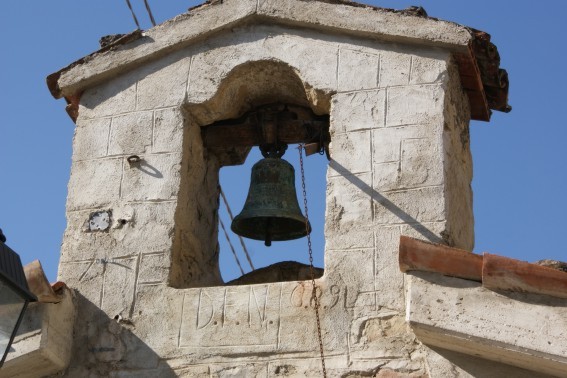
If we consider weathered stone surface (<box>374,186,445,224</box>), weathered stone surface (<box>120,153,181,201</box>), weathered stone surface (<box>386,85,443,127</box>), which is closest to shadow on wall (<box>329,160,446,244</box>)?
weathered stone surface (<box>374,186,445,224</box>)

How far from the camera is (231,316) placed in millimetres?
6777

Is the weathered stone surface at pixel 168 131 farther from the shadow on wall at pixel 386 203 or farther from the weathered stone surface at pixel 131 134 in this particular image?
the shadow on wall at pixel 386 203

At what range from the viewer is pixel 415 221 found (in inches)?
267

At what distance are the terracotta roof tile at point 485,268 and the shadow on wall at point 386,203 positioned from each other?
1.48 ft

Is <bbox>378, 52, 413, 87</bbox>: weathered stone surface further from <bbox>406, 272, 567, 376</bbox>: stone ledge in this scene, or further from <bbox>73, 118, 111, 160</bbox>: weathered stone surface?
<bbox>73, 118, 111, 160</bbox>: weathered stone surface

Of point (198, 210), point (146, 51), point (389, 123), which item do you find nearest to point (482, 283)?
point (389, 123)

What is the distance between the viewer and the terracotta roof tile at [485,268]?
605 cm

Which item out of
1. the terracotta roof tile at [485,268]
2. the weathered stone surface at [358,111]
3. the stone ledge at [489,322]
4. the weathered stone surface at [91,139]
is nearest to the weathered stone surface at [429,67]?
the weathered stone surface at [358,111]

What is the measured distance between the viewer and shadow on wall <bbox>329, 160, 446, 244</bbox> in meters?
6.72

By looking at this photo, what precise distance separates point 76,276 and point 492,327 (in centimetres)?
226

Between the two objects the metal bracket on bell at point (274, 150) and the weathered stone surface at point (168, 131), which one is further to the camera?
the metal bracket on bell at point (274, 150)

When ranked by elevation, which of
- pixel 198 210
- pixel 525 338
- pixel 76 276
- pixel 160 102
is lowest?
pixel 525 338

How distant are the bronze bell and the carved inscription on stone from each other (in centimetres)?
78

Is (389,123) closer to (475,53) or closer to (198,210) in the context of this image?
(475,53)
